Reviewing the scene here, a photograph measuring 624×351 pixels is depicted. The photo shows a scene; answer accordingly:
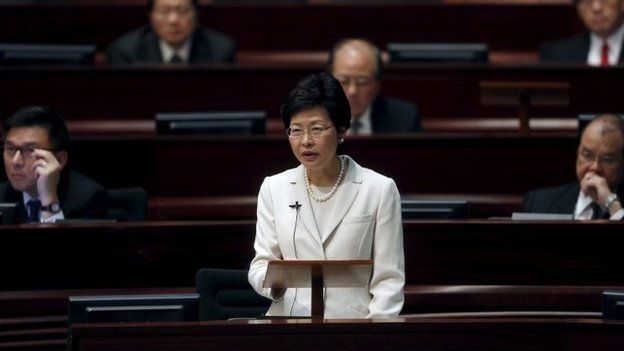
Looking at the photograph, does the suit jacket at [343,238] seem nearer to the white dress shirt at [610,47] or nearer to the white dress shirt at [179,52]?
the white dress shirt at [179,52]

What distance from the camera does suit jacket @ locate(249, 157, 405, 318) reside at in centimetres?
302

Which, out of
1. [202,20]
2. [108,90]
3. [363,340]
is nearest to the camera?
[363,340]

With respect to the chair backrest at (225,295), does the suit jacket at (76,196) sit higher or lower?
higher

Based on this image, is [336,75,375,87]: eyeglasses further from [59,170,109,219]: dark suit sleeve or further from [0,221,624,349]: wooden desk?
[0,221,624,349]: wooden desk

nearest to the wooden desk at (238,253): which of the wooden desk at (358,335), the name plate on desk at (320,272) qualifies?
the name plate on desk at (320,272)

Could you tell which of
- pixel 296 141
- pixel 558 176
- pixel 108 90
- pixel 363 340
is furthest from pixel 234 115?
pixel 363 340

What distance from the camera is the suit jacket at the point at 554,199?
434 centimetres

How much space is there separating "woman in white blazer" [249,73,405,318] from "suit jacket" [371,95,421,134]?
6.50 feet

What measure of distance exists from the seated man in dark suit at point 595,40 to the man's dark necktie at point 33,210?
2.29 metres

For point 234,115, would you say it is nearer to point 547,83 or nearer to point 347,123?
point 547,83

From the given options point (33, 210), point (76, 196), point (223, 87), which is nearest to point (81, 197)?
point (76, 196)

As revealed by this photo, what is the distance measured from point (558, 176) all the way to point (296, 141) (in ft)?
6.04

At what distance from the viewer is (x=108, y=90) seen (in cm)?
523

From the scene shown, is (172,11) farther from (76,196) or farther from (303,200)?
(303,200)
